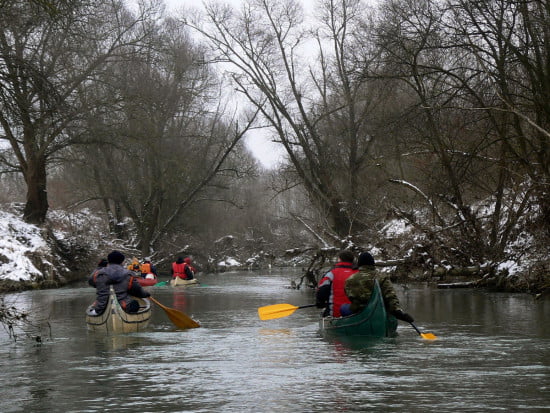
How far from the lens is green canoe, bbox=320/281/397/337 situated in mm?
13102

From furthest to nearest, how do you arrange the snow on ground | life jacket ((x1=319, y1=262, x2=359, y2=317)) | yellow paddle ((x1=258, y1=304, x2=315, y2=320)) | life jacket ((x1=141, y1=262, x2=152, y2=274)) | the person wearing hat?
1. life jacket ((x1=141, y1=262, x2=152, y2=274))
2. the snow on ground
3. yellow paddle ((x1=258, y1=304, x2=315, y2=320))
4. life jacket ((x1=319, y1=262, x2=359, y2=317))
5. the person wearing hat

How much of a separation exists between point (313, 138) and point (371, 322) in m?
21.9

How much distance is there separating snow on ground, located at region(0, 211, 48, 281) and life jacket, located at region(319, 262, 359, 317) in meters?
15.9

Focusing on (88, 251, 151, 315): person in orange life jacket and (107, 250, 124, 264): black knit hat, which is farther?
(88, 251, 151, 315): person in orange life jacket

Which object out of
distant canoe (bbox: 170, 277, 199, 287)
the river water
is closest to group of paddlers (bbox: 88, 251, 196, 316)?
the river water

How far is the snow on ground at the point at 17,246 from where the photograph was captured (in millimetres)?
28406

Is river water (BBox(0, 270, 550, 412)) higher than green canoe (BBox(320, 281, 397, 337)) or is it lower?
lower

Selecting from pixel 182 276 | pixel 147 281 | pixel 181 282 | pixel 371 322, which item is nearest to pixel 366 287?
pixel 371 322

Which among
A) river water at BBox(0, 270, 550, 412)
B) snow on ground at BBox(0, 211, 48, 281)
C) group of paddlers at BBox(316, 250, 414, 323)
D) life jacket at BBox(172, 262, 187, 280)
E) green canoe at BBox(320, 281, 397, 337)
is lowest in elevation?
river water at BBox(0, 270, 550, 412)

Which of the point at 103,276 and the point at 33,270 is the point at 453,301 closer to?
the point at 103,276

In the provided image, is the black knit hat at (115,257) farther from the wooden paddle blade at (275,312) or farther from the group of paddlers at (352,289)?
Result: the group of paddlers at (352,289)

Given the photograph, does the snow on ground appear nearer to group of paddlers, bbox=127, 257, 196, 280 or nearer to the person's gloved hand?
group of paddlers, bbox=127, 257, 196, 280

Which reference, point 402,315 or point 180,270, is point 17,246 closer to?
point 180,270

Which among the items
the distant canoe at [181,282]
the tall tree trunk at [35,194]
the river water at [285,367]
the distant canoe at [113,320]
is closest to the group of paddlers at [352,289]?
the river water at [285,367]
